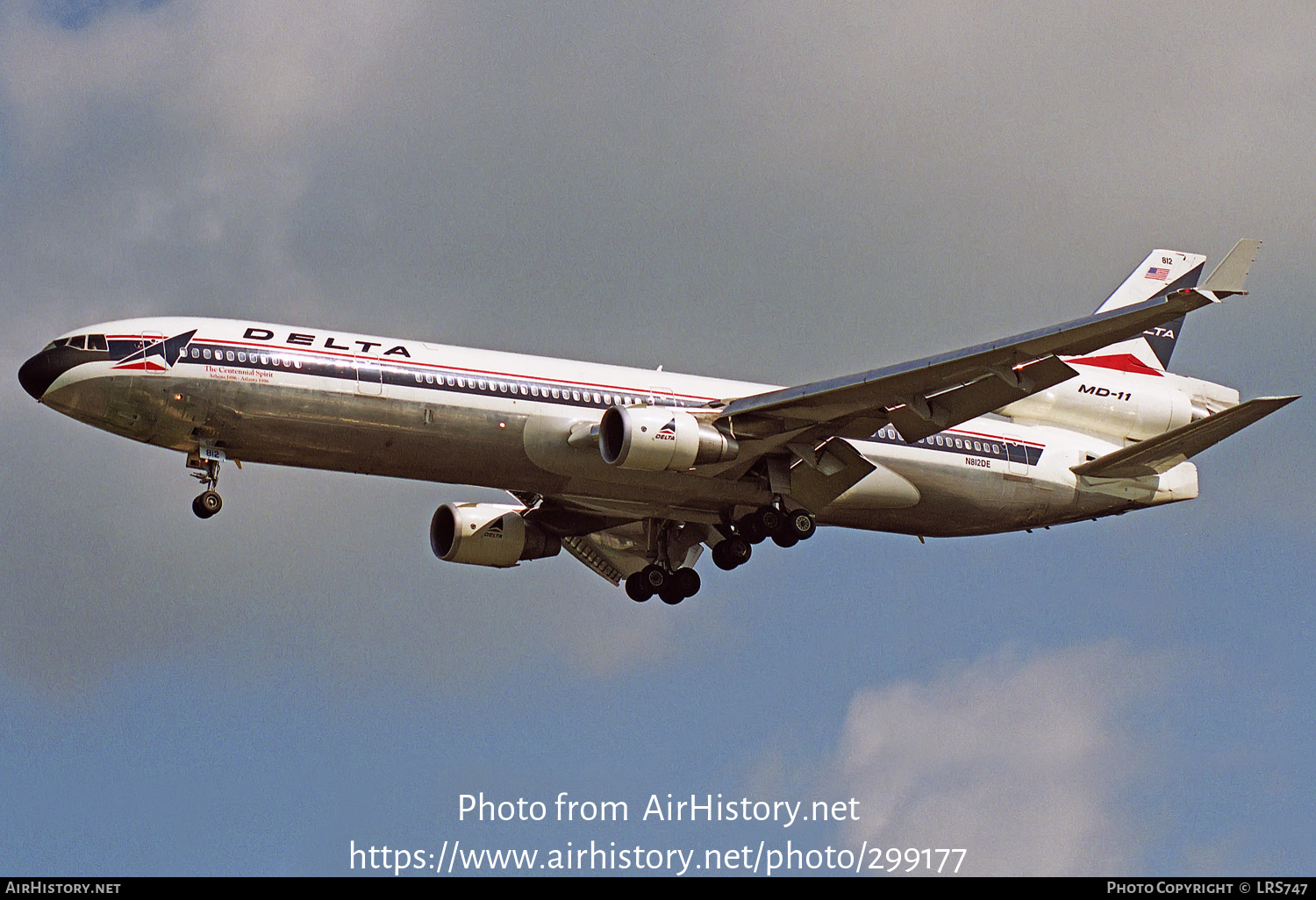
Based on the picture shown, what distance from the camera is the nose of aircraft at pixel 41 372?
4869 centimetres

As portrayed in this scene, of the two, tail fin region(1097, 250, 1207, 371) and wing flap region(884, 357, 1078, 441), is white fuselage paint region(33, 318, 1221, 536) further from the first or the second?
tail fin region(1097, 250, 1207, 371)

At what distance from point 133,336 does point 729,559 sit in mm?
17153

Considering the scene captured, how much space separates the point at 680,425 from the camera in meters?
49.5

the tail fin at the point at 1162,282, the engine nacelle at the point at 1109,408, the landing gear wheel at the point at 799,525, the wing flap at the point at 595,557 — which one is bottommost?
the landing gear wheel at the point at 799,525

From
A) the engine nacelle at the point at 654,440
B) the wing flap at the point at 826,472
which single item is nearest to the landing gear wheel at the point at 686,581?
the wing flap at the point at 826,472

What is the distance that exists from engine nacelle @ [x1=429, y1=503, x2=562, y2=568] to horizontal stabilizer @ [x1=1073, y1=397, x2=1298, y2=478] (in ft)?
53.0

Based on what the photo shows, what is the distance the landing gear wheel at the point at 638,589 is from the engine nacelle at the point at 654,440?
324 inches

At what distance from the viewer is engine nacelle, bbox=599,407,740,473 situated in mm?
48688

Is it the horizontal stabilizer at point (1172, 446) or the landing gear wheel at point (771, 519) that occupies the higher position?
the horizontal stabilizer at point (1172, 446)

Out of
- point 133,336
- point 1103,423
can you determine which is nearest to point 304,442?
point 133,336

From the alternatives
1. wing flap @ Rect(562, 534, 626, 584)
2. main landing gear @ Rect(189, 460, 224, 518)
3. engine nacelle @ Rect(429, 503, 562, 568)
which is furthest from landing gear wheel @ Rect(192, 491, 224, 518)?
wing flap @ Rect(562, 534, 626, 584)

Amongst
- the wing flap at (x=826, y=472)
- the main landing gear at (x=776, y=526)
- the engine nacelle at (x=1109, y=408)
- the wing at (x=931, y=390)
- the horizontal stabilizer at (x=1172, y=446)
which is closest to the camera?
the wing at (x=931, y=390)

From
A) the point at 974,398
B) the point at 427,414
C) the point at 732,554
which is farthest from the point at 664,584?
the point at 974,398

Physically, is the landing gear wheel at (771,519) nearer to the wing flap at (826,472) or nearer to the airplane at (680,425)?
the airplane at (680,425)
